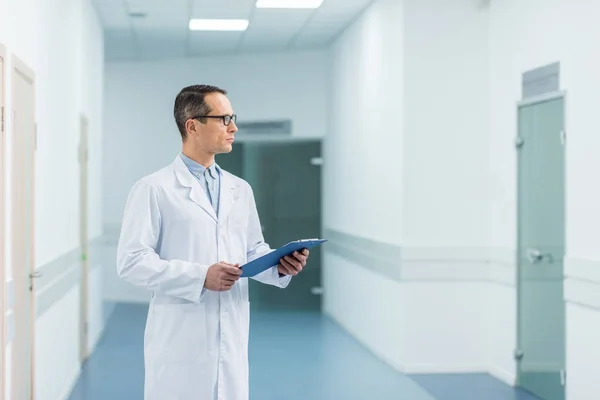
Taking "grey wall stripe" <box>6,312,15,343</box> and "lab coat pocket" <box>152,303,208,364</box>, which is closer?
"lab coat pocket" <box>152,303,208,364</box>

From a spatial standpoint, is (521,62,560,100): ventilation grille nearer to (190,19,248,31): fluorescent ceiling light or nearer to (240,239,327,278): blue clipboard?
(240,239,327,278): blue clipboard

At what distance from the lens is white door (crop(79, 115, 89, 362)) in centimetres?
664

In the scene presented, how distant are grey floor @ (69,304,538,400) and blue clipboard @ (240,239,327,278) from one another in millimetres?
3313

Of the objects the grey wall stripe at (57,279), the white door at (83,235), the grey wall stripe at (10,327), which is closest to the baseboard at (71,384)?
the white door at (83,235)

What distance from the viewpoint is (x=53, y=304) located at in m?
4.98

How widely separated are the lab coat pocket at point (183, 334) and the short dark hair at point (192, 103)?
0.54m

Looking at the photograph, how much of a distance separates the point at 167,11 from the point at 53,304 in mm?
3498

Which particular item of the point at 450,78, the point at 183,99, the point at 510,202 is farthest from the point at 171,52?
the point at 183,99

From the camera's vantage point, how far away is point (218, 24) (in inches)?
324

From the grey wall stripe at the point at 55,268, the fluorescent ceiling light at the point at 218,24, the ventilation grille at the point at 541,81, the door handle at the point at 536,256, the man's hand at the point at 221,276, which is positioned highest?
the fluorescent ceiling light at the point at 218,24

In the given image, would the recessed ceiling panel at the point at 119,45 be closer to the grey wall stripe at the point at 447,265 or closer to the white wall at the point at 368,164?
the white wall at the point at 368,164

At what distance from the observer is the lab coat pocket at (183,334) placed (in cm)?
245

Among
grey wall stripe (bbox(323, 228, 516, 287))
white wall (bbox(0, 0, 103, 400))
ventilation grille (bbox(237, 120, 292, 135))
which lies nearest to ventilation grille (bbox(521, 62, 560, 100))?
grey wall stripe (bbox(323, 228, 516, 287))

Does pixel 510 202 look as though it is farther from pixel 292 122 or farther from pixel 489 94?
pixel 292 122
